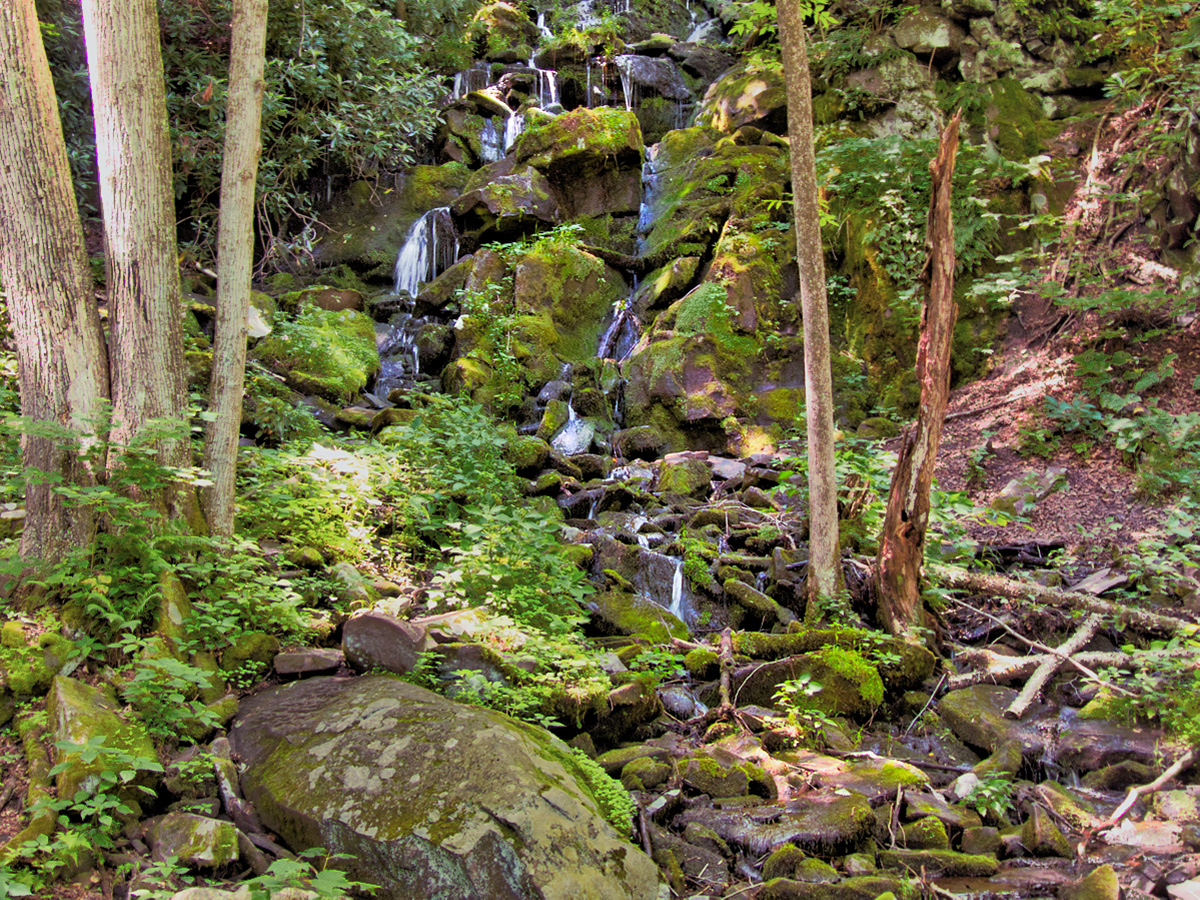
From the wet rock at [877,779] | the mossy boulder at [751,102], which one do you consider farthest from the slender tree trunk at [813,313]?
the mossy boulder at [751,102]

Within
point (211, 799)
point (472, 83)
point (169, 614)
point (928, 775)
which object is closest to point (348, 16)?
point (472, 83)

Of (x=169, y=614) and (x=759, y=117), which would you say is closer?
(x=169, y=614)

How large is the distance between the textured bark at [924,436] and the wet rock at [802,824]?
2293 millimetres

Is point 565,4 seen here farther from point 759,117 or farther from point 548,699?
point 548,699

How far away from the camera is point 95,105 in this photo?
4023 millimetres

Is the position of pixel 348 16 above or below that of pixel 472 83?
below

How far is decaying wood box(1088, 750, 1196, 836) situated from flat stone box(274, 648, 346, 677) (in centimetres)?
424

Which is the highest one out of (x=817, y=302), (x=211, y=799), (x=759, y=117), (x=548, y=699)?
(x=759, y=117)

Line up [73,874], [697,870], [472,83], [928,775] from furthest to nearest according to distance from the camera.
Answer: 1. [472,83]
2. [928,775]
3. [697,870]
4. [73,874]

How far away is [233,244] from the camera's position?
441 cm

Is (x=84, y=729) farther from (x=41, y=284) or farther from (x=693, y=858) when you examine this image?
(x=693, y=858)

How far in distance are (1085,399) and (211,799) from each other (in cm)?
970

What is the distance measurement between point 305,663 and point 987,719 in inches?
179

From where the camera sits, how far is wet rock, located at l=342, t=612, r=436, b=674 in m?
3.96
